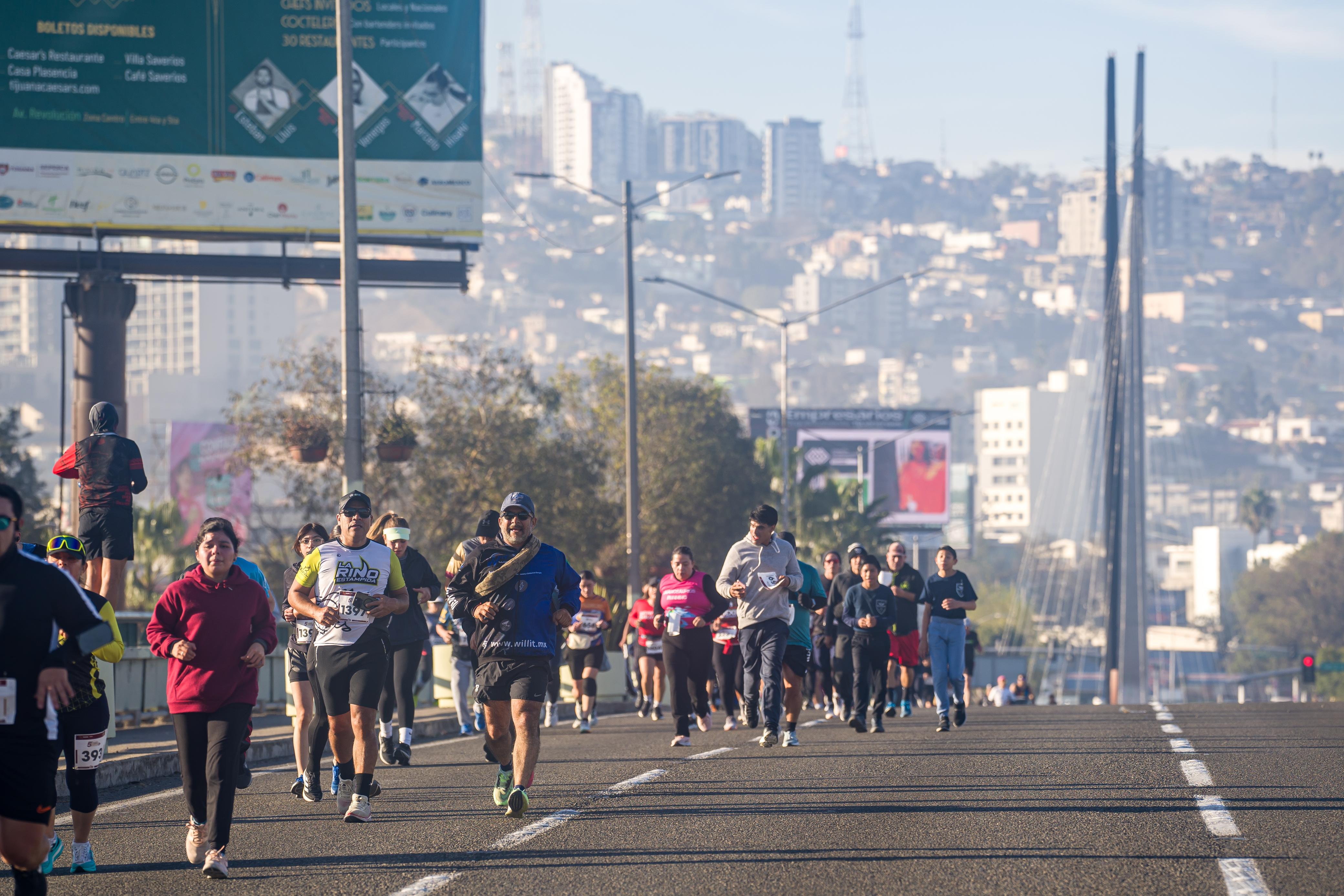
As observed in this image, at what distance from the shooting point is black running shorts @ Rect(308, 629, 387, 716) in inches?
388

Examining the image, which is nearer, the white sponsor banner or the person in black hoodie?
the person in black hoodie

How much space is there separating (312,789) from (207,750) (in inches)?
102

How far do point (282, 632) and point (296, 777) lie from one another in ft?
41.4

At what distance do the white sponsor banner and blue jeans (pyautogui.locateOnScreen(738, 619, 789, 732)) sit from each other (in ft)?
51.5

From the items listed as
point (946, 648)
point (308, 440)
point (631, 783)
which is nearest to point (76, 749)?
point (631, 783)

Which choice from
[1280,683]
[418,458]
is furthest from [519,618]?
[1280,683]

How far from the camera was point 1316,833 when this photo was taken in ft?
29.8

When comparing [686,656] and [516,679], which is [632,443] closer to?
[686,656]

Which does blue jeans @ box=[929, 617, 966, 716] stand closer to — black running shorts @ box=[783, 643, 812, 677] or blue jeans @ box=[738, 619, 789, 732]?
black running shorts @ box=[783, 643, 812, 677]

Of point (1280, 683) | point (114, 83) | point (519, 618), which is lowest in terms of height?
point (1280, 683)

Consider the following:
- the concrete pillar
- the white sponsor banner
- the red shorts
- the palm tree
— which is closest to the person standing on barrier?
the red shorts

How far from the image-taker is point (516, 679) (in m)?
10.1

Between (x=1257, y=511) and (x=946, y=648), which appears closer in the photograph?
(x=946, y=648)

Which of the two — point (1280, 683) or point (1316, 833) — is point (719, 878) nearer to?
point (1316, 833)
